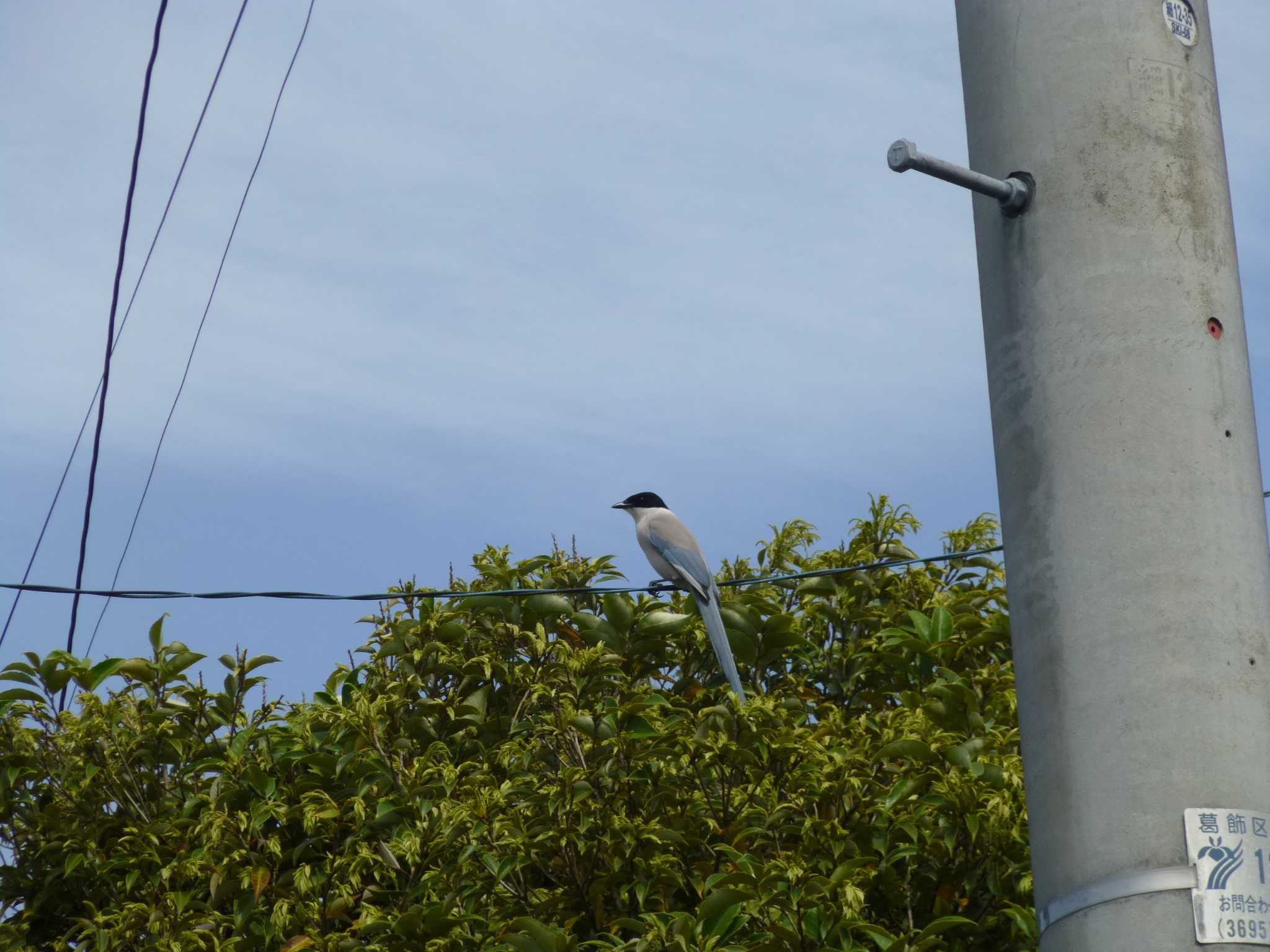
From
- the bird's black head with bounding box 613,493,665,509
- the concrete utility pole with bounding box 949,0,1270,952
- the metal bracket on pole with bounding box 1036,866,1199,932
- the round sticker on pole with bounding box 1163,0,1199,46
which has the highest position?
the bird's black head with bounding box 613,493,665,509

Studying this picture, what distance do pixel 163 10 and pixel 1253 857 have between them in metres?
6.00

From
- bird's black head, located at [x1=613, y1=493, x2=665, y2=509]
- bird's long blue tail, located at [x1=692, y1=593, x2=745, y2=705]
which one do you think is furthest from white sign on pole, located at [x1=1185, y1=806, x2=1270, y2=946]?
bird's black head, located at [x1=613, y1=493, x2=665, y2=509]

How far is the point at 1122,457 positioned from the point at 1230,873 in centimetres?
67

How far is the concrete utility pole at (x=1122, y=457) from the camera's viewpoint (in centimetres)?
266

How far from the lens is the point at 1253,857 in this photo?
2.61 metres

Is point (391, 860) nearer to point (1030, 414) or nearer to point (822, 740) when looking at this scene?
point (822, 740)

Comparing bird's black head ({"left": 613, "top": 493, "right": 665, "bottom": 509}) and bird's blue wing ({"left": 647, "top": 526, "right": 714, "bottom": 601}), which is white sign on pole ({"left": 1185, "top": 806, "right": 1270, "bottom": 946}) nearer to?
bird's blue wing ({"left": 647, "top": 526, "right": 714, "bottom": 601})

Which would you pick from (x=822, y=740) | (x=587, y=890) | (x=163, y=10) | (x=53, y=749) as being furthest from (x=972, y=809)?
(x=163, y=10)

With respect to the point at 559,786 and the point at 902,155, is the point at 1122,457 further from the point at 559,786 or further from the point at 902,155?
the point at 559,786

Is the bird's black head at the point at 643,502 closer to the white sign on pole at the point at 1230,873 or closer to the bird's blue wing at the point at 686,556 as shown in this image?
the bird's blue wing at the point at 686,556

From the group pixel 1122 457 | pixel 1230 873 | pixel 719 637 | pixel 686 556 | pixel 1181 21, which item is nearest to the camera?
pixel 1230 873

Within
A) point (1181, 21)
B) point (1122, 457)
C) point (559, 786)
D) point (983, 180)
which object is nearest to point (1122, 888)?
point (1122, 457)

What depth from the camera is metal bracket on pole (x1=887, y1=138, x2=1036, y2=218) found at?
3.05 m

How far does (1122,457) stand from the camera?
2844 millimetres
